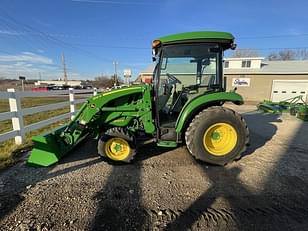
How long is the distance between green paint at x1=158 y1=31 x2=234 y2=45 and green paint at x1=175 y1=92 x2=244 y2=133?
39.5 inches

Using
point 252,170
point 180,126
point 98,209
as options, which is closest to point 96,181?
point 98,209

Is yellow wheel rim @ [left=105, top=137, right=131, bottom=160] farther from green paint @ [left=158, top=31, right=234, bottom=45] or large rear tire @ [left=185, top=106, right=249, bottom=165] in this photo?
green paint @ [left=158, top=31, right=234, bottom=45]

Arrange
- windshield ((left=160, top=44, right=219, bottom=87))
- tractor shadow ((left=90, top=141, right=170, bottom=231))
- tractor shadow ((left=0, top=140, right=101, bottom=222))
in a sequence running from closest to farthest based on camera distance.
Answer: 1. tractor shadow ((left=90, top=141, right=170, bottom=231))
2. tractor shadow ((left=0, top=140, right=101, bottom=222))
3. windshield ((left=160, top=44, right=219, bottom=87))

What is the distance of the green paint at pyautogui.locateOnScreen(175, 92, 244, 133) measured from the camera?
353 cm

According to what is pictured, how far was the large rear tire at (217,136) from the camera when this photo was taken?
3.50m

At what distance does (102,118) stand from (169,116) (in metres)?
1.33

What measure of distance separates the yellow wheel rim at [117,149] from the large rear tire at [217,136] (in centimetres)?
114

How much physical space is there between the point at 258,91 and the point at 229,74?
3026 mm

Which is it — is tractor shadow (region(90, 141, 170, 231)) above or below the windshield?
below

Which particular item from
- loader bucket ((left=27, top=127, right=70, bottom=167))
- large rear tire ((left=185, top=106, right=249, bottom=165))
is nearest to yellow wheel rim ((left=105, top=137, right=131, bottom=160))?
loader bucket ((left=27, top=127, right=70, bottom=167))

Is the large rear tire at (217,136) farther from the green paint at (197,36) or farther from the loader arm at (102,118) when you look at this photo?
the green paint at (197,36)

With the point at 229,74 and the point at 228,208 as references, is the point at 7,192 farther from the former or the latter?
the point at 229,74

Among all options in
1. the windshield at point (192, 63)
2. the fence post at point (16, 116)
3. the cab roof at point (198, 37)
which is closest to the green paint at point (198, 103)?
the windshield at point (192, 63)

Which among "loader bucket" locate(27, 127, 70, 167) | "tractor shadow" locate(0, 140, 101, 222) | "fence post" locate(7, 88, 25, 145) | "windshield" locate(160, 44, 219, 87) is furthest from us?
"fence post" locate(7, 88, 25, 145)
